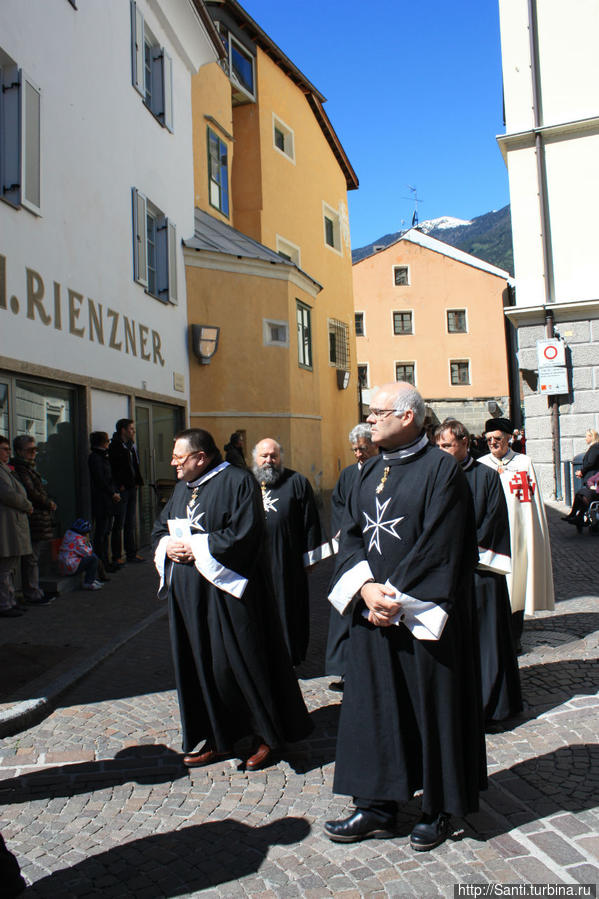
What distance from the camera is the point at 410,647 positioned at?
10.9ft

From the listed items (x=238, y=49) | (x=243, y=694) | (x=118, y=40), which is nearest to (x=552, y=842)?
(x=243, y=694)

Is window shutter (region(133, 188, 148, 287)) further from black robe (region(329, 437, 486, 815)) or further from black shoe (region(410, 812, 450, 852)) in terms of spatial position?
black shoe (region(410, 812, 450, 852))

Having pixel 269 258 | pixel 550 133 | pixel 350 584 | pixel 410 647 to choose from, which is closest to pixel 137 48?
pixel 269 258

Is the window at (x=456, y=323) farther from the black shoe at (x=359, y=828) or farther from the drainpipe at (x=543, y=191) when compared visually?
the black shoe at (x=359, y=828)

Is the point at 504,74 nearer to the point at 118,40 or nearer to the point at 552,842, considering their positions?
the point at 118,40

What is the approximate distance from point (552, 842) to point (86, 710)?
324 centimetres

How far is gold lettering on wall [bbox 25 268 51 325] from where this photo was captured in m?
9.30

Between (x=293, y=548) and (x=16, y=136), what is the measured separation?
21.1ft

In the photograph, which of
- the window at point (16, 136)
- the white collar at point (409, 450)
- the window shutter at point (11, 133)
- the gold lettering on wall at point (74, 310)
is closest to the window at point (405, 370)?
the gold lettering on wall at point (74, 310)

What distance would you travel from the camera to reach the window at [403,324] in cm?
4431

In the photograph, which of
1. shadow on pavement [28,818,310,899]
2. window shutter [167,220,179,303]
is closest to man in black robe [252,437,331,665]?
shadow on pavement [28,818,310,899]

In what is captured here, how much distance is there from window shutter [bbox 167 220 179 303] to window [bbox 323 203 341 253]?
501 inches

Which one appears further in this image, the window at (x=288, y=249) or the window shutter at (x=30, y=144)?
the window at (x=288, y=249)

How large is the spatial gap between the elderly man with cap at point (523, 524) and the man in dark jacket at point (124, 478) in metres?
5.95
